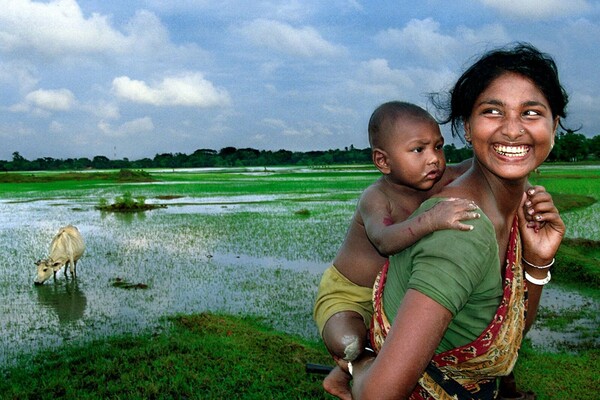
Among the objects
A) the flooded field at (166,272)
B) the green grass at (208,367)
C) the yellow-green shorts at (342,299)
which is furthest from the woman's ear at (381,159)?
the flooded field at (166,272)

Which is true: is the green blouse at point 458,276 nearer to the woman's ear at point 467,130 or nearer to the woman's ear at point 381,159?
the woman's ear at point 467,130

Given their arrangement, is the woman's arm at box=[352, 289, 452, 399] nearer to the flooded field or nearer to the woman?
the woman

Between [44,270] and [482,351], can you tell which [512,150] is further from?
[44,270]

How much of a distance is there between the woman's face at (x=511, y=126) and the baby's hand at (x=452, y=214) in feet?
0.78

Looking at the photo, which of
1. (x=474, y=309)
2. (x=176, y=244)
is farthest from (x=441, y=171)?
(x=176, y=244)

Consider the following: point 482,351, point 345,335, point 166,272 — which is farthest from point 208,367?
point 166,272

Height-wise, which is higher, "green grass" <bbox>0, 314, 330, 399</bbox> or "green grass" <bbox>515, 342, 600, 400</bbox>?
"green grass" <bbox>0, 314, 330, 399</bbox>

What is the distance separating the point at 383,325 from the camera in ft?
4.74

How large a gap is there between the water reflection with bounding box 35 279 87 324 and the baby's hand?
25.9ft

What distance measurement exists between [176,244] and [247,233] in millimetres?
2429

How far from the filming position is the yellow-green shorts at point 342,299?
187 centimetres

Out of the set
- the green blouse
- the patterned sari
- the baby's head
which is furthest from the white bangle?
the baby's head

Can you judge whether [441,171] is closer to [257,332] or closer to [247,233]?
[257,332]

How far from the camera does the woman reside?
47.8 inches
